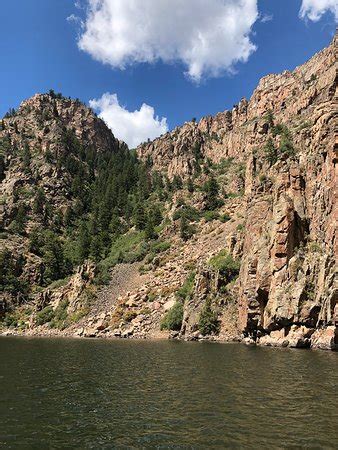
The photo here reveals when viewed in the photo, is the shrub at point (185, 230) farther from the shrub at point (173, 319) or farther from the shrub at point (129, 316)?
the shrub at point (173, 319)

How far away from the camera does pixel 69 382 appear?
1085 inches

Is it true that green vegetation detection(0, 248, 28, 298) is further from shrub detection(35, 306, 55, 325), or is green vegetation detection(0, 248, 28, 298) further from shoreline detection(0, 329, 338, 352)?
shoreline detection(0, 329, 338, 352)

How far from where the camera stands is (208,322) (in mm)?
59906

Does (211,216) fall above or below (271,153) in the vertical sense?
below

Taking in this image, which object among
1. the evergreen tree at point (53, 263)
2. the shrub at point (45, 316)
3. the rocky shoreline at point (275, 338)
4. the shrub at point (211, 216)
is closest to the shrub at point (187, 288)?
the rocky shoreline at point (275, 338)

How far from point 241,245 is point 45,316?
138 ft

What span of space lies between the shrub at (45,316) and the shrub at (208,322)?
36.3 m

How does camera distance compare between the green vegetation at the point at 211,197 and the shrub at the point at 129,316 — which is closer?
the shrub at the point at 129,316

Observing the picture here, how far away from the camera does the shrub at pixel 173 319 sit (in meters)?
65.1

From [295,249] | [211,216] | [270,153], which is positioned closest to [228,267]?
[295,249]

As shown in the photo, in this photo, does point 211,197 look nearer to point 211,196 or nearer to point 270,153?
point 211,196

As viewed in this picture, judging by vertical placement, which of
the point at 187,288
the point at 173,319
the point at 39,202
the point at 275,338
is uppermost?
the point at 39,202

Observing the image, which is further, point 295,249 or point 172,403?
point 295,249

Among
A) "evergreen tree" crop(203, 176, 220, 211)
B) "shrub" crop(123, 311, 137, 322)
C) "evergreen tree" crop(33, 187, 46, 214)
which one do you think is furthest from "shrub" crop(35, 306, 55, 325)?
"evergreen tree" crop(33, 187, 46, 214)
